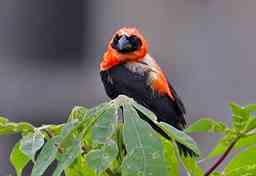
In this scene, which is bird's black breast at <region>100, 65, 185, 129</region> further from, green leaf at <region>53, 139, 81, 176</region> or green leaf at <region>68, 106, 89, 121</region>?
green leaf at <region>53, 139, 81, 176</region>

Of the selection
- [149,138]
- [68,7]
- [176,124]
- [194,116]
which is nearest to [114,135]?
[149,138]

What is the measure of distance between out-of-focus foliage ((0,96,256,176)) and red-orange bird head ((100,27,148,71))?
5.91 feet

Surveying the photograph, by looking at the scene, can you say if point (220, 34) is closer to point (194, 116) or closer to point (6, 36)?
point (194, 116)

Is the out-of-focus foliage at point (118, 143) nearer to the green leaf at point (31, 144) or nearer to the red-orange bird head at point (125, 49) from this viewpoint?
the green leaf at point (31, 144)

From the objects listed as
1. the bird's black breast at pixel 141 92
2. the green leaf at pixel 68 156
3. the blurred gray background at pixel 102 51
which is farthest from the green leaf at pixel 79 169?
the blurred gray background at pixel 102 51

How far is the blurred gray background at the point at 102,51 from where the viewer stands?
8031mm

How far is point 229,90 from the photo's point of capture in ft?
26.2

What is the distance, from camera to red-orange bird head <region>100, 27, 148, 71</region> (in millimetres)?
3709

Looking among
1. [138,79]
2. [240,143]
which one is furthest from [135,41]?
[240,143]

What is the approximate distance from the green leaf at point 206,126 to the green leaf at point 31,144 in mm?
257

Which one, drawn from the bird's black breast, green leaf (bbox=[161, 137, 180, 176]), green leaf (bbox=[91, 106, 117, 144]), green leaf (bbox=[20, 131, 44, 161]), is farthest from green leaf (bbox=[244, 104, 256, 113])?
the bird's black breast

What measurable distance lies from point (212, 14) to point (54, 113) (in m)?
1.47

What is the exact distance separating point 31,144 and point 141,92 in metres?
1.68

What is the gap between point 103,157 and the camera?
1682mm
